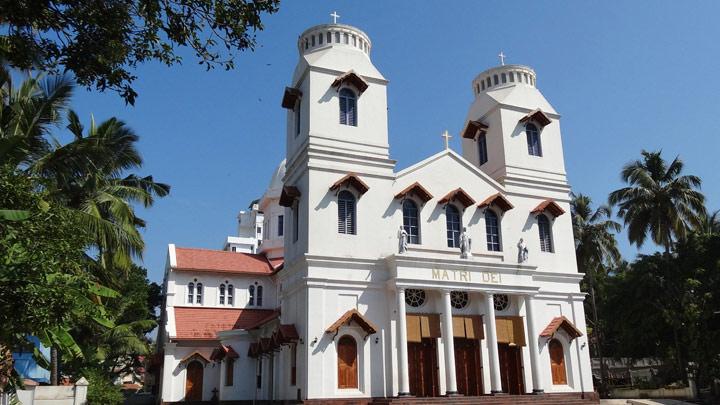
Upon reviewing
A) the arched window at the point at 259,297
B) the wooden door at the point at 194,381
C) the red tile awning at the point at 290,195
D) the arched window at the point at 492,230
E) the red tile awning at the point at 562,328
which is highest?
the red tile awning at the point at 290,195

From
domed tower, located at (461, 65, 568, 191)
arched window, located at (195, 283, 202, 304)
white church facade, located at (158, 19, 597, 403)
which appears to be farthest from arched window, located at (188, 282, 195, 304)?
domed tower, located at (461, 65, 568, 191)

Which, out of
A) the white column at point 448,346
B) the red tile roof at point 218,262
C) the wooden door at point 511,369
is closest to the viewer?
the white column at point 448,346

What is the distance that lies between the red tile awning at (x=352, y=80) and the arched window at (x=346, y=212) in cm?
459

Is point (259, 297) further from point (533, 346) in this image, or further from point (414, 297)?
point (533, 346)

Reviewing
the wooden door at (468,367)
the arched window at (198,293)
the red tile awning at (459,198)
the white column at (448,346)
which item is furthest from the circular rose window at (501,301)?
the arched window at (198,293)

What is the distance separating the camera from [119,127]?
21344mm

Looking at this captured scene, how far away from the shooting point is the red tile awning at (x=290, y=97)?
2517 centimetres

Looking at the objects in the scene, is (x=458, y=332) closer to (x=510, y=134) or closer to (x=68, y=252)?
(x=510, y=134)

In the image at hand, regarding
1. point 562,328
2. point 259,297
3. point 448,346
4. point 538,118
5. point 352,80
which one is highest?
point 352,80

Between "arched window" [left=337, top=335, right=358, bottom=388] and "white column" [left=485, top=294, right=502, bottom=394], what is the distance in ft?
17.4

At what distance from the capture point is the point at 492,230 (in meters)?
25.2

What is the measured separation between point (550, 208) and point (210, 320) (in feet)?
60.5

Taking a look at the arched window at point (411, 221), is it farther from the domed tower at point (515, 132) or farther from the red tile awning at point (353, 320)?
the domed tower at point (515, 132)

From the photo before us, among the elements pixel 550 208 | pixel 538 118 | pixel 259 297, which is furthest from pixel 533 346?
pixel 259 297
